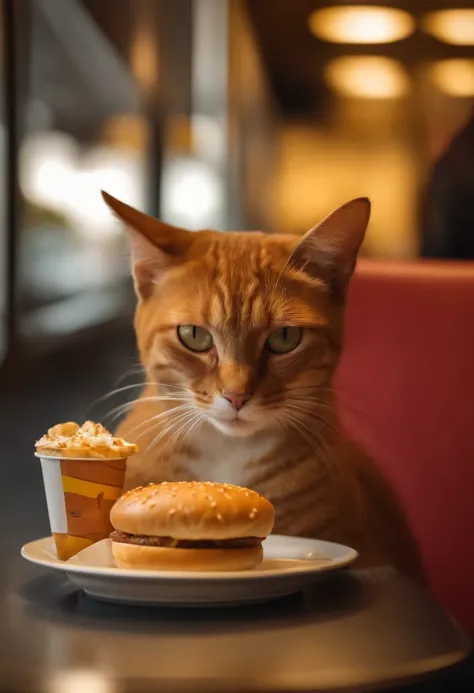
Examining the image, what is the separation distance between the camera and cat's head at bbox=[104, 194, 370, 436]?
3.87 feet

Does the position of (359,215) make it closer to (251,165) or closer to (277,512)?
(277,512)

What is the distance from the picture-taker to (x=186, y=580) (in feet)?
2.95

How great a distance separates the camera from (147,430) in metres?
1.27

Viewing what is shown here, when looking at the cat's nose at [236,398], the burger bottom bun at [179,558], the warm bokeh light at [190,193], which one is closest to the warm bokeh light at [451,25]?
the warm bokeh light at [190,193]

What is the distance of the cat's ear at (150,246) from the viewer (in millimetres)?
1206

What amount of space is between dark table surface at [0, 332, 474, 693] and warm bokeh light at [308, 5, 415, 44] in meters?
4.07

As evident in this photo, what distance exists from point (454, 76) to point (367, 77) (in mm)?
424

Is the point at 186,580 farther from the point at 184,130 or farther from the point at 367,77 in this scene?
the point at 367,77

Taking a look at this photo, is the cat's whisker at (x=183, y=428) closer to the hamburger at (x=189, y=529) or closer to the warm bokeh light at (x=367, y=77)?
the hamburger at (x=189, y=529)

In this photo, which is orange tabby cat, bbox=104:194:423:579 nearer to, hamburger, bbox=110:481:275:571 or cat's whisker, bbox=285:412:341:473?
cat's whisker, bbox=285:412:341:473

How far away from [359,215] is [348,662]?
578mm

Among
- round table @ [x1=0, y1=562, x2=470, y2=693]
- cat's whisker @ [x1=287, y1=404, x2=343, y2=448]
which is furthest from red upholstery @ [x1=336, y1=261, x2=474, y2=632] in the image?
round table @ [x1=0, y1=562, x2=470, y2=693]

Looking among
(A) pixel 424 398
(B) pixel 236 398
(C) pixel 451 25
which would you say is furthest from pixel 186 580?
(C) pixel 451 25

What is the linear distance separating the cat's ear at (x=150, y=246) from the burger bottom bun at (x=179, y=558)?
41 centimetres
